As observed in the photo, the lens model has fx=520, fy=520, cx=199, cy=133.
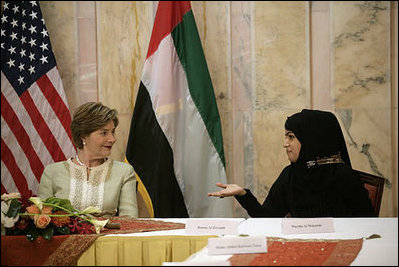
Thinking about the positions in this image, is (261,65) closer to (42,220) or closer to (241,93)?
(241,93)

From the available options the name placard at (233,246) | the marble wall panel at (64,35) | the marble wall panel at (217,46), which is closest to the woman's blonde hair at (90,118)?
the marble wall panel at (64,35)

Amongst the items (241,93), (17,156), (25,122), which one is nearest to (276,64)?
(241,93)

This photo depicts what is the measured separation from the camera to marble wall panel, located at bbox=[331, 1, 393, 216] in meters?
3.87

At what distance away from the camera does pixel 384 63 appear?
3.87 m


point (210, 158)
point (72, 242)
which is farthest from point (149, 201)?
point (72, 242)

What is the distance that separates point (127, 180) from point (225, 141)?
1.19 metres

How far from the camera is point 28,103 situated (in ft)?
12.5

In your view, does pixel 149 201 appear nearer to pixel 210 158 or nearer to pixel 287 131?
pixel 210 158

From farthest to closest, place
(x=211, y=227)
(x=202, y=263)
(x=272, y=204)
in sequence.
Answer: (x=272, y=204) < (x=211, y=227) < (x=202, y=263)

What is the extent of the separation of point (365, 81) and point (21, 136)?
102 inches

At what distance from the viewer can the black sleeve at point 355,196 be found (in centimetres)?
238

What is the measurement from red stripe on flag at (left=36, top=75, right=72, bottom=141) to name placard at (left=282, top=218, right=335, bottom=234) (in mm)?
2206

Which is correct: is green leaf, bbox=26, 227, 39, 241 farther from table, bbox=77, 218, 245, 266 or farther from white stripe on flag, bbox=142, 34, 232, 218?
white stripe on flag, bbox=142, 34, 232, 218

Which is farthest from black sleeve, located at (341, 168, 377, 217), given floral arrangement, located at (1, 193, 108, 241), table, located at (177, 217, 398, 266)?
floral arrangement, located at (1, 193, 108, 241)
